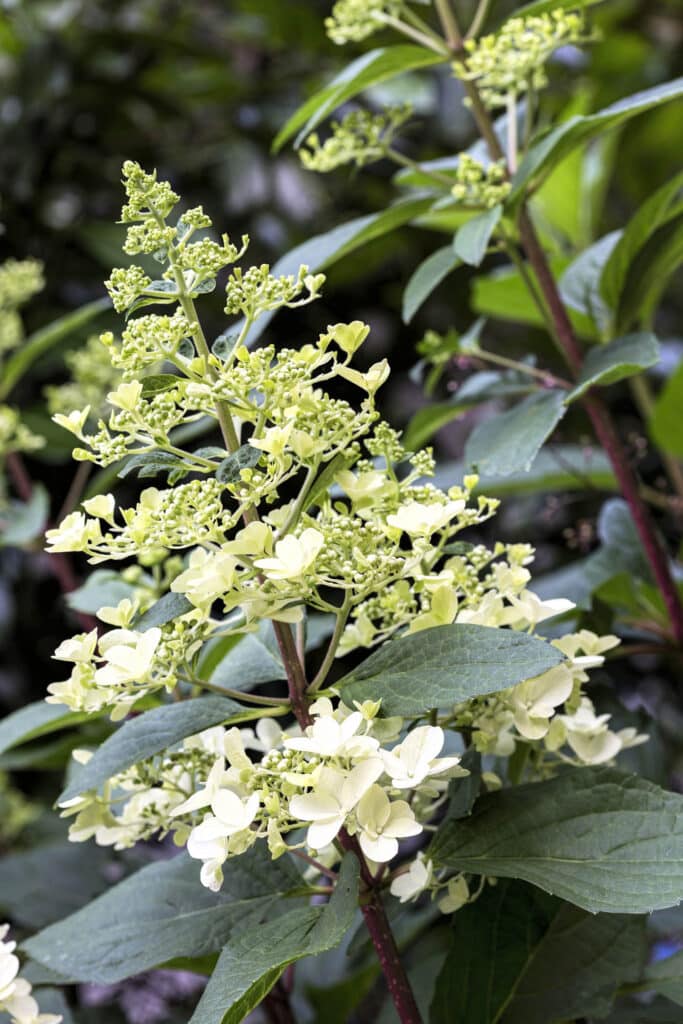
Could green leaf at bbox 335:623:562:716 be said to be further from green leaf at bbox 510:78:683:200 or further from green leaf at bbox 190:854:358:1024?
green leaf at bbox 510:78:683:200

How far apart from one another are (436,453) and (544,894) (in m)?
1.03

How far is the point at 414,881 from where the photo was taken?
1.51 ft

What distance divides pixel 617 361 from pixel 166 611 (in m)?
0.37

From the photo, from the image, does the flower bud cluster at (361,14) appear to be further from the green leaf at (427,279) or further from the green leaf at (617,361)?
the green leaf at (617,361)

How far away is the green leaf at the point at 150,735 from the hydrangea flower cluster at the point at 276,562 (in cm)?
1

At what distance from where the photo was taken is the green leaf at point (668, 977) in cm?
54

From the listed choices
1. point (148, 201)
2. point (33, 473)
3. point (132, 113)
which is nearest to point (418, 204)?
point (148, 201)

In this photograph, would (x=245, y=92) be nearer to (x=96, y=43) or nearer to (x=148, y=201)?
(x=96, y=43)

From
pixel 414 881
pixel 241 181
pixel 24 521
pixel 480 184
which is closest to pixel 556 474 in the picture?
pixel 480 184

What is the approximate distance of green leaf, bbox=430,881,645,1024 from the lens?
541 millimetres

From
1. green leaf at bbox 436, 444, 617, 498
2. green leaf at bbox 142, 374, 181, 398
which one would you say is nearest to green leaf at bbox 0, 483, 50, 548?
green leaf at bbox 436, 444, 617, 498

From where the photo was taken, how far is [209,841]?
0.42 meters

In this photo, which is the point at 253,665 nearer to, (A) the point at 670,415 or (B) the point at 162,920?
(B) the point at 162,920

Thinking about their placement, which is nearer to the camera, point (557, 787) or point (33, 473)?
point (557, 787)
